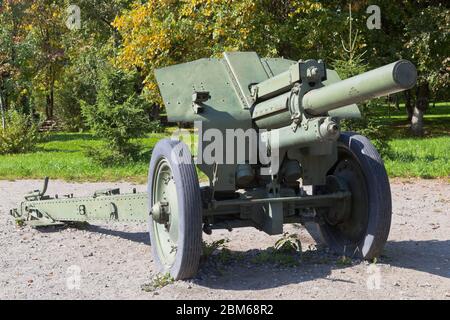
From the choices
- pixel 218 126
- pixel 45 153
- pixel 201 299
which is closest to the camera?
pixel 201 299

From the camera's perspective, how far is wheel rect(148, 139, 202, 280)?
166 inches

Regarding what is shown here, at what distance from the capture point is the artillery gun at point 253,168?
426 cm

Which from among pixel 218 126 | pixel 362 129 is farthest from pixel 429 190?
pixel 218 126

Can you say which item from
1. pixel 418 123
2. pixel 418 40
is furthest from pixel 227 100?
pixel 418 123

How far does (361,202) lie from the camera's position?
16.1ft

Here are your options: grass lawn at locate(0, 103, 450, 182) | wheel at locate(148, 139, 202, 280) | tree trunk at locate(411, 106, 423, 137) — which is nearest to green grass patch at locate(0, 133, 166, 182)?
grass lawn at locate(0, 103, 450, 182)

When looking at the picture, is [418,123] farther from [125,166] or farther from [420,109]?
[125,166]

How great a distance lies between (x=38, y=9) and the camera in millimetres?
25984

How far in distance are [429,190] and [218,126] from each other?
537cm

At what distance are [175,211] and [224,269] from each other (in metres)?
0.68

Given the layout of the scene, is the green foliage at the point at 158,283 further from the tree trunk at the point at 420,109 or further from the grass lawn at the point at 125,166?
the tree trunk at the point at 420,109

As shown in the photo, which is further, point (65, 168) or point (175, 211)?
point (65, 168)

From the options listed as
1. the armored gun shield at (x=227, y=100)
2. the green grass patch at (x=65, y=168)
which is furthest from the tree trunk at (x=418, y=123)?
the armored gun shield at (x=227, y=100)

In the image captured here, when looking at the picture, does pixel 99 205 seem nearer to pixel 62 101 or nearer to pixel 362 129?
pixel 362 129
